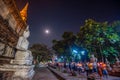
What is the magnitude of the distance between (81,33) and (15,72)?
25.0m

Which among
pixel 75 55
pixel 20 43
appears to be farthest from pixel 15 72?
pixel 75 55

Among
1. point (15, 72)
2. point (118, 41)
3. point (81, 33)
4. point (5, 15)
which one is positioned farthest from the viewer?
point (81, 33)

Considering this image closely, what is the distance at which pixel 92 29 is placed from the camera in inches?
1031

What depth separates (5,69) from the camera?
16.0ft

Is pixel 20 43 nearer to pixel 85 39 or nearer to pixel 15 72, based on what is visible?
pixel 15 72

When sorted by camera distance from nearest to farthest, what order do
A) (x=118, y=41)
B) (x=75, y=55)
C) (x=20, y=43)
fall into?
(x=20, y=43) < (x=118, y=41) < (x=75, y=55)

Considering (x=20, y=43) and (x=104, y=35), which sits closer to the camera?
(x=20, y=43)

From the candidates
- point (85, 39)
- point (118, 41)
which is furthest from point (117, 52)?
point (85, 39)

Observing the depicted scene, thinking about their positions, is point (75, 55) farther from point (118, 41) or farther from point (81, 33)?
point (118, 41)

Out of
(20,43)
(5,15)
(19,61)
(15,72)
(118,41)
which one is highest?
(118,41)

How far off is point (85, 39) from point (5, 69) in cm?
2438

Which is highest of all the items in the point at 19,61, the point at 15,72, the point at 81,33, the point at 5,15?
the point at 81,33

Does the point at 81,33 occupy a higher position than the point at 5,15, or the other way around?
the point at 81,33

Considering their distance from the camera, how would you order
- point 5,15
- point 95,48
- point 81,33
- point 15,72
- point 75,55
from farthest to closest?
point 75,55, point 81,33, point 95,48, point 15,72, point 5,15
